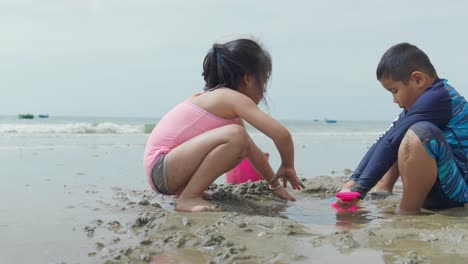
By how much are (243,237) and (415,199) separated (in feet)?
4.20

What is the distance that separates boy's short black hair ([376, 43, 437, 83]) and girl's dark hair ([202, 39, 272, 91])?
749mm

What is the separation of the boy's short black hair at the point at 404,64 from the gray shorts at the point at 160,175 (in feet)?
4.91

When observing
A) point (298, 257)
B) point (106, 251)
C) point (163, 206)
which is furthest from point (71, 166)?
point (298, 257)

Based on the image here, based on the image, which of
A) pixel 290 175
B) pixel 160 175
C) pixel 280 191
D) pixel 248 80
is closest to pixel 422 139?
pixel 290 175

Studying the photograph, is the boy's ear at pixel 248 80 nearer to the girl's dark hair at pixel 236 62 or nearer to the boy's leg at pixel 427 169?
the girl's dark hair at pixel 236 62

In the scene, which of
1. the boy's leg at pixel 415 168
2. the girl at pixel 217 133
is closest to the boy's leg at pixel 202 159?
the girl at pixel 217 133

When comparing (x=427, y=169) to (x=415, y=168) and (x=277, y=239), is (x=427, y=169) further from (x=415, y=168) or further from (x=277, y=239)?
(x=277, y=239)

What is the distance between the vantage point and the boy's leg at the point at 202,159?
9.51 feet

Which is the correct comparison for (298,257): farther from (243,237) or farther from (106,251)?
(106,251)

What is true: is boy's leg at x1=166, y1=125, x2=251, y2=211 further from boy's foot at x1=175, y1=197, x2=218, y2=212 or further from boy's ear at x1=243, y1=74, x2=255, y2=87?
boy's ear at x1=243, y1=74, x2=255, y2=87

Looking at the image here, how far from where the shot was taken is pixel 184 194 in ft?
9.89

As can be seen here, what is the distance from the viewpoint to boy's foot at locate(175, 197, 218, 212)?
2816 mm

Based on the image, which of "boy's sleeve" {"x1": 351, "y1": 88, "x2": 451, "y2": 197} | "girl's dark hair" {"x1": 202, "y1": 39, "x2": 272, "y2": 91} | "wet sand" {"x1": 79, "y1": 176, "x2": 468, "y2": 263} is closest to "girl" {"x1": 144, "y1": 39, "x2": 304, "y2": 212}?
"girl's dark hair" {"x1": 202, "y1": 39, "x2": 272, "y2": 91}

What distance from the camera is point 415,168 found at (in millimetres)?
2781
